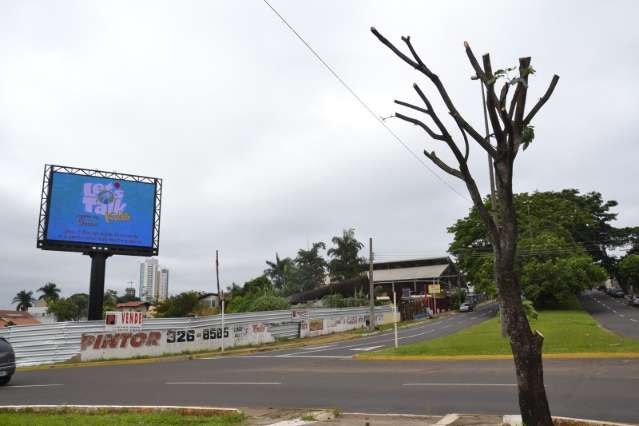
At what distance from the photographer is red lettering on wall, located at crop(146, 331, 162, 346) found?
29.3m

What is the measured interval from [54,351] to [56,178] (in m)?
8.74

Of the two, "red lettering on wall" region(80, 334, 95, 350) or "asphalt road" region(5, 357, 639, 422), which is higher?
"red lettering on wall" region(80, 334, 95, 350)

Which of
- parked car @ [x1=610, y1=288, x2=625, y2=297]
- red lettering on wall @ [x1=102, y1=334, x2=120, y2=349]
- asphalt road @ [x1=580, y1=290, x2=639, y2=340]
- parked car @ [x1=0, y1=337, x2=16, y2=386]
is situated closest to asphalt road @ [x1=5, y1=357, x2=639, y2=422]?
parked car @ [x1=0, y1=337, x2=16, y2=386]

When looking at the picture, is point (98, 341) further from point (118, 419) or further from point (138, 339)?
point (118, 419)

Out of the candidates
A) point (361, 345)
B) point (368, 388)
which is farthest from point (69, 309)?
point (368, 388)

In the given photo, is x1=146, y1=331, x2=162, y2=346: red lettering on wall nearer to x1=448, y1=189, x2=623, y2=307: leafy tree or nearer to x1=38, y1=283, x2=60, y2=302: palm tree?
x1=448, y1=189, x2=623, y2=307: leafy tree

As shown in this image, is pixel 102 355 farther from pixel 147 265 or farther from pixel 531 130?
pixel 147 265

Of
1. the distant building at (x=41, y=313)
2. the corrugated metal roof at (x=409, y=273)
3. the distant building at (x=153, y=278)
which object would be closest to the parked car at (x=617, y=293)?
the corrugated metal roof at (x=409, y=273)

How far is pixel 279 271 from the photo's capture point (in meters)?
73.2

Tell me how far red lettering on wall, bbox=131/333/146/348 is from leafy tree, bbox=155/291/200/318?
2627 centimetres

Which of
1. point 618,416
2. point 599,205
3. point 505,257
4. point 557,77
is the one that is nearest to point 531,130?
point 557,77

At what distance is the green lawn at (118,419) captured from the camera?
8164 mm

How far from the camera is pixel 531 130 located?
6.60 m

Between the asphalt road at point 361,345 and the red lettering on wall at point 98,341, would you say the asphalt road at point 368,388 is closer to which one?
the asphalt road at point 361,345
